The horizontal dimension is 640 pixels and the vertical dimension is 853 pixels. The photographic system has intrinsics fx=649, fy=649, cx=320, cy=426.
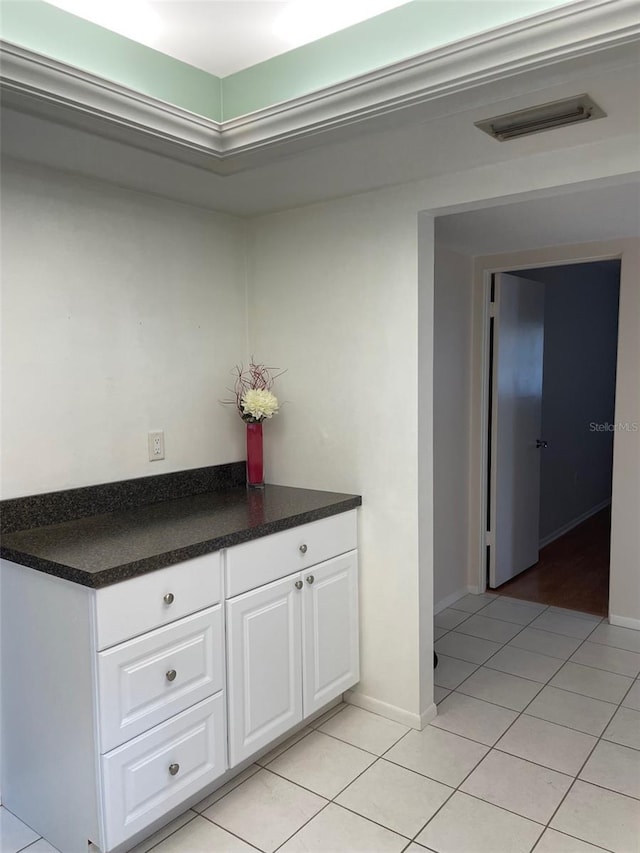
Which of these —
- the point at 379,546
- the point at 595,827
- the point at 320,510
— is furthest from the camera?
the point at 379,546

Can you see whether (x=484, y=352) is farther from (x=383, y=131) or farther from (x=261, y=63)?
(x=261, y=63)

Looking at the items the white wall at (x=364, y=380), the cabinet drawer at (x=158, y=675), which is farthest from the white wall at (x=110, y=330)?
the cabinet drawer at (x=158, y=675)

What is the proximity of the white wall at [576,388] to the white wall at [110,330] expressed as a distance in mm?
2764

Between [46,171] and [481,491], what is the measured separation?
2986 millimetres

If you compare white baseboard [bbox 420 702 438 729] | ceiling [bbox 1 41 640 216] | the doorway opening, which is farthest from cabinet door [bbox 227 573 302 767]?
the doorway opening

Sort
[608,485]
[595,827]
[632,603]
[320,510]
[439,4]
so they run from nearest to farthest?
[439,4] < [595,827] < [320,510] < [632,603] < [608,485]

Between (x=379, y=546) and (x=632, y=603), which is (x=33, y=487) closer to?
(x=379, y=546)

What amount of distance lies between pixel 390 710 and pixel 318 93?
2.26 metres

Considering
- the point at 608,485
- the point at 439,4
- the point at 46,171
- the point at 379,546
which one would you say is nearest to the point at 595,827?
the point at 379,546

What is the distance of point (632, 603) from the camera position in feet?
11.7

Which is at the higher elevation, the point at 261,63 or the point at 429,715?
the point at 261,63

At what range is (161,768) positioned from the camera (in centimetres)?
188

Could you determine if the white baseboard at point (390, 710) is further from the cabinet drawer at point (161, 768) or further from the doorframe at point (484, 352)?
the doorframe at point (484, 352)

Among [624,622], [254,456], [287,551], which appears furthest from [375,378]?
[624,622]
